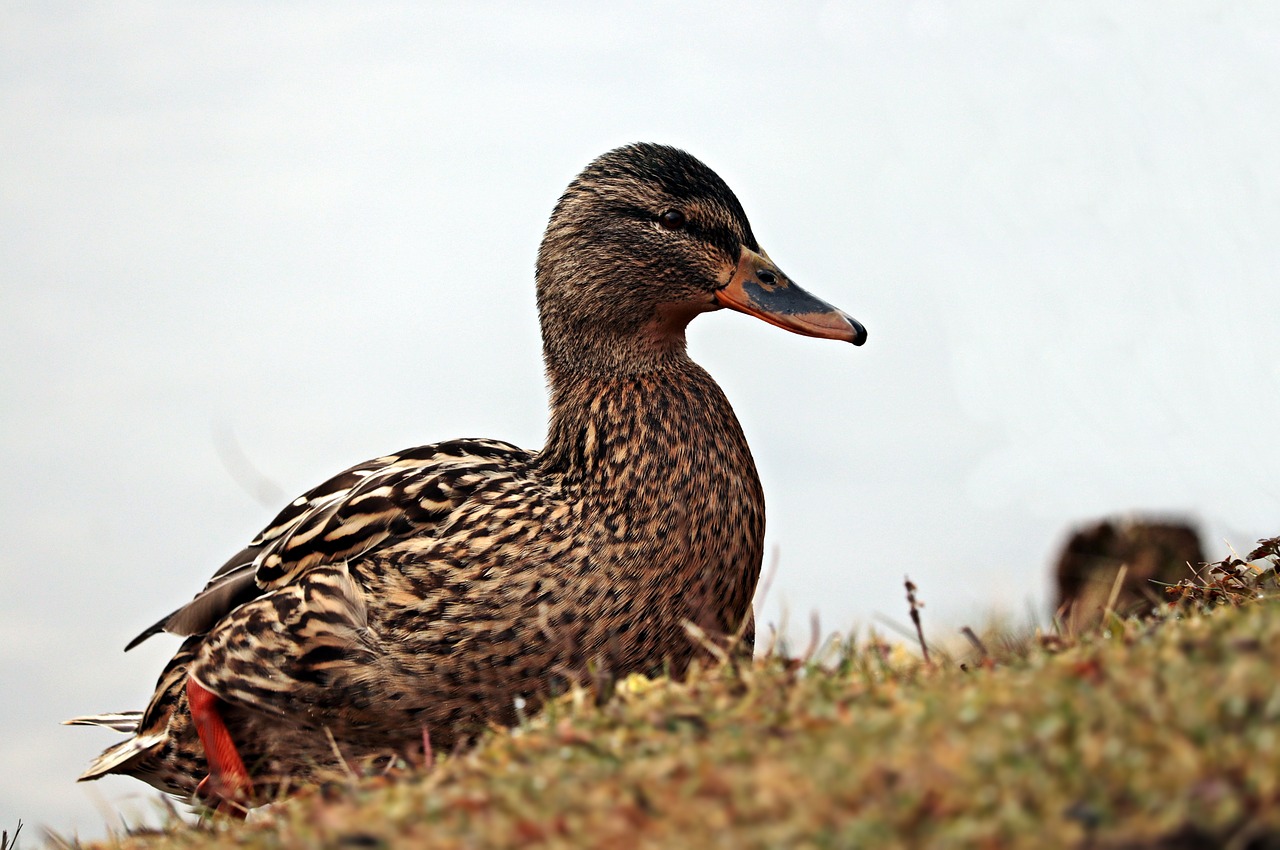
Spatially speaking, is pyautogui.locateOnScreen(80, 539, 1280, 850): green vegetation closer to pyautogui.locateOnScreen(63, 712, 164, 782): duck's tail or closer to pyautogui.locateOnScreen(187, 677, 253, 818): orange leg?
pyautogui.locateOnScreen(187, 677, 253, 818): orange leg

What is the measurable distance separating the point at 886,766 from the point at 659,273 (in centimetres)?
322

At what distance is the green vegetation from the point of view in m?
2.25

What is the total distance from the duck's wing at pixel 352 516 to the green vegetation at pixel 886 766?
164 centimetres

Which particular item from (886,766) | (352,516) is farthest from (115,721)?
(886,766)

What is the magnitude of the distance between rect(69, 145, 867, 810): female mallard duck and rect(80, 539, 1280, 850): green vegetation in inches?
43.1

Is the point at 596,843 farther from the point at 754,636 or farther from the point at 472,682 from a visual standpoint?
the point at 754,636

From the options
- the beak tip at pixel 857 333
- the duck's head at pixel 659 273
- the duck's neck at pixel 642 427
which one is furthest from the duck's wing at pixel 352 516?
the beak tip at pixel 857 333

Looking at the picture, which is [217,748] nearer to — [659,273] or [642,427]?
[642,427]

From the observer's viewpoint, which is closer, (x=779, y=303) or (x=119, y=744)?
(x=779, y=303)

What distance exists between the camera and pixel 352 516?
17.2 feet

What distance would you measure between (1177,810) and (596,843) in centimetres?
101

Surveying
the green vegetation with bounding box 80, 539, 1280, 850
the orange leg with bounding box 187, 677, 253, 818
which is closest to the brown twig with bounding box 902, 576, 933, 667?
the green vegetation with bounding box 80, 539, 1280, 850

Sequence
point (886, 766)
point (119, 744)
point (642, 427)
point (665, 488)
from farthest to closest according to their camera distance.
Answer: point (119, 744)
point (642, 427)
point (665, 488)
point (886, 766)

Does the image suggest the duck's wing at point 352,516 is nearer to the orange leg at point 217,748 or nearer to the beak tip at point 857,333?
the orange leg at point 217,748
